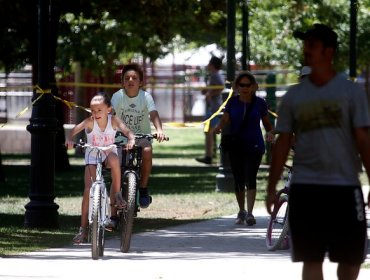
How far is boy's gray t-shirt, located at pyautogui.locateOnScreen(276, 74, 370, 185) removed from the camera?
293 inches

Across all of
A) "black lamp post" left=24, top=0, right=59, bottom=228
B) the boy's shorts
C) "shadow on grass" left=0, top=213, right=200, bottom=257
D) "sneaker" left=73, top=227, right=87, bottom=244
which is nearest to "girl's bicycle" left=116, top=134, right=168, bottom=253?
"sneaker" left=73, top=227, right=87, bottom=244

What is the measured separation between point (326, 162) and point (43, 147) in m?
6.91

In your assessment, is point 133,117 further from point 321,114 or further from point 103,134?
point 321,114

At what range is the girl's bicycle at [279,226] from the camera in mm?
12055

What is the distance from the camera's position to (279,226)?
39.9 feet

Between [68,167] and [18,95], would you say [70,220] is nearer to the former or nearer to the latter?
[68,167]

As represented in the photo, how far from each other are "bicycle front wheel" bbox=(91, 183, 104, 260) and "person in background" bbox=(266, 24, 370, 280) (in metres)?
3.84

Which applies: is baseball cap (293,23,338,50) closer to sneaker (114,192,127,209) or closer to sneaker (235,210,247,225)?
sneaker (114,192,127,209)

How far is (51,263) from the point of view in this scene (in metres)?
10.9

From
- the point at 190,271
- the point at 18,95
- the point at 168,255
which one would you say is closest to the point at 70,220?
the point at 168,255

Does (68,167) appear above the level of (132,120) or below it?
below

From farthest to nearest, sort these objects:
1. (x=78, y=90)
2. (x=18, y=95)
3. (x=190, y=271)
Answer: (x=18, y=95) < (x=78, y=90) < (x=190, y=271)

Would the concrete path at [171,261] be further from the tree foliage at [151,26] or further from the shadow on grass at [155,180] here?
the shadow on grass at [155,180]

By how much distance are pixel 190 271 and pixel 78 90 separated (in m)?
22.1
